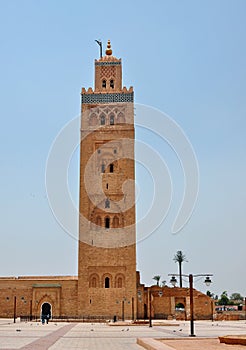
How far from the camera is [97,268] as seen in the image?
41375 millimetres

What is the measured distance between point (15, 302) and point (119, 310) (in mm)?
8081

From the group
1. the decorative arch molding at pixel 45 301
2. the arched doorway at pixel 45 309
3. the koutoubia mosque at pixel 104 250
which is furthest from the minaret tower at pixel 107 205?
the arched doorway at pixel 45 309

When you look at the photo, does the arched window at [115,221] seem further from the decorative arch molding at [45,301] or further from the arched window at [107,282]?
the decorative arch molding at [45,301]

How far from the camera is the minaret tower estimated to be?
134 ft

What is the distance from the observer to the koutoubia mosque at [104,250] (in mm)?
40781

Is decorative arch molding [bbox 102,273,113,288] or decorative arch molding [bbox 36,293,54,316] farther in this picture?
decorative arch molding [bbox 102,273,113,288]

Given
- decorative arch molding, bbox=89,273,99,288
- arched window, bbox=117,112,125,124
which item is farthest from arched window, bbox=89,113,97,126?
decorative arch molding, bbox=89,273,99,288

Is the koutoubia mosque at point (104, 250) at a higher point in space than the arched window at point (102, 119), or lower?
lower

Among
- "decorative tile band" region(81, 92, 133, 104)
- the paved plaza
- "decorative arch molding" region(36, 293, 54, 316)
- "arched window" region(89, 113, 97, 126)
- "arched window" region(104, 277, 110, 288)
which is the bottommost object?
the paved plaza

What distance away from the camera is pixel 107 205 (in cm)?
4262

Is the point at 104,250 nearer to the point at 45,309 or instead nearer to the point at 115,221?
the point at 115,221

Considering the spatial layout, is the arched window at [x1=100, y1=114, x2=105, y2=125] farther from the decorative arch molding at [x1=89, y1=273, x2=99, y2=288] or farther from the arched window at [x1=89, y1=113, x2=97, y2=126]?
the decorative arch molding at [x1=89, y1=273, x2=99, y2=288]

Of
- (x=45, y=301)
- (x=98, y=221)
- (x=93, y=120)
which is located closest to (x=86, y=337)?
(x=45, y=301)

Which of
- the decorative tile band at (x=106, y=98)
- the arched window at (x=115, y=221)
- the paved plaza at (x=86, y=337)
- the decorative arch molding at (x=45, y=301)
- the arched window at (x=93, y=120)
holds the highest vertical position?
the decorative tile band at (x=106, y=98)
